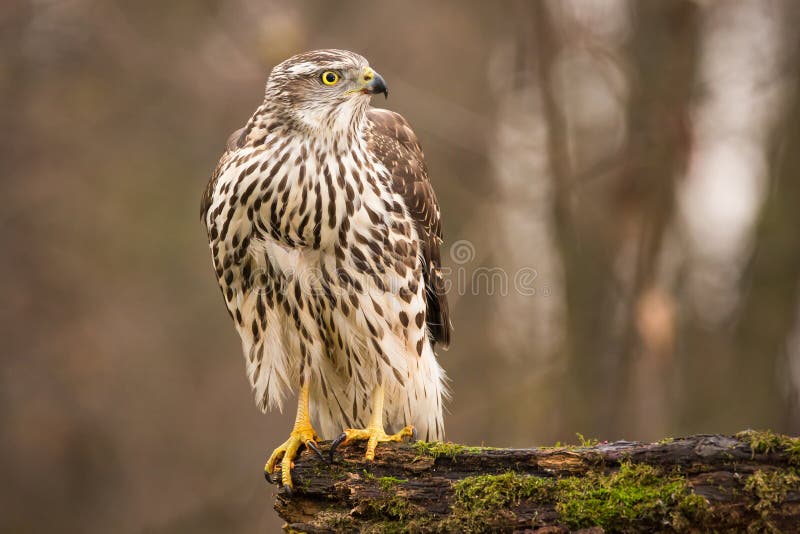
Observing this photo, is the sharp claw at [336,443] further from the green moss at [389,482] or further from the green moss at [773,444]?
the green moss at [773,444]

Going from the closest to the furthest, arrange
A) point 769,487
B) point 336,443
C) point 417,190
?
point 769,487, point 336,443, point 417,190

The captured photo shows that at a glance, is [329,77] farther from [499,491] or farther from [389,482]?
[499,491]

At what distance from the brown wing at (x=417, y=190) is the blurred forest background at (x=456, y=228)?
86.0 inches

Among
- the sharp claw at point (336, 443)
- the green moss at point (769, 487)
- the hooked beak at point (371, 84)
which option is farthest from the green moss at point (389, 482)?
the hooked beak at point (371, 84)

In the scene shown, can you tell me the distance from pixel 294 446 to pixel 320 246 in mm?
1116

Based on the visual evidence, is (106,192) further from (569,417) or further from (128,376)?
(569,417)

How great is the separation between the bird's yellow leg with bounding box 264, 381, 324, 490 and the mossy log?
17 cm

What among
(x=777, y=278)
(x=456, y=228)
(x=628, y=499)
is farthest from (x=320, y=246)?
(x=456, y=228)

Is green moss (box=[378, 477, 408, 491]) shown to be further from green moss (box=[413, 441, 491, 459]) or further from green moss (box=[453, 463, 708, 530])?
green moss (box=[453, 463, 708, 530])

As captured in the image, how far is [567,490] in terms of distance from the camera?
4.14m

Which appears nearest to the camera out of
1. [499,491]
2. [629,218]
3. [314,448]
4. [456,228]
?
[499,491]

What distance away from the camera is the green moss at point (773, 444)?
12.6ft

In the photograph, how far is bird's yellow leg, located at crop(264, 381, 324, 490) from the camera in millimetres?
5039

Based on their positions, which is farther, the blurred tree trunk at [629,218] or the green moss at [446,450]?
the blurred tree trunk at [629,218]
